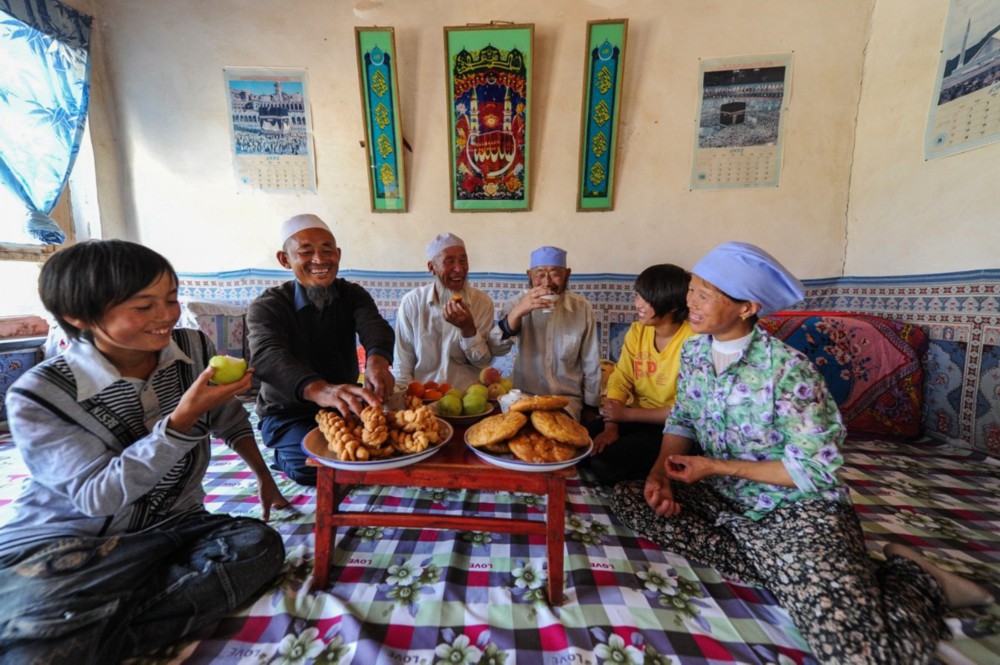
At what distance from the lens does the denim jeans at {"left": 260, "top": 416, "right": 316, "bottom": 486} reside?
205 cm

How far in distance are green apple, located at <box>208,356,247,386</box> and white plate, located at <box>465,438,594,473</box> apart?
0.89 meters

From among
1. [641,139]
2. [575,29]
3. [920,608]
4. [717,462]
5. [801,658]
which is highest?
[575,29]

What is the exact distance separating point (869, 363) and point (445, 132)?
4.33m

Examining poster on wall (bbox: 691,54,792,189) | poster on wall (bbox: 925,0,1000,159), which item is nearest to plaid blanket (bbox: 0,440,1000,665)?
poster on wall (bbox: 925,0,1000,159)

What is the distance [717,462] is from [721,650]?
2.01 feet

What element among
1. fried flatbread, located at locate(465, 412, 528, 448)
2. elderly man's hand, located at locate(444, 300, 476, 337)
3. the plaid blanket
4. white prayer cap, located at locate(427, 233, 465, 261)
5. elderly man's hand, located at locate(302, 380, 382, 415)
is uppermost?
white prayer cap, located at locate(427, 233, 465, 261)

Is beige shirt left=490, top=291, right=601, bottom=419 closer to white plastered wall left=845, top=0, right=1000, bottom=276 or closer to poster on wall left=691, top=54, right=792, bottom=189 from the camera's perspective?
poster on wall left=691, top=54, right=792, bottom=189

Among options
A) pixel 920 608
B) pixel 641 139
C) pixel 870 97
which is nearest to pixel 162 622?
pixel 920 608

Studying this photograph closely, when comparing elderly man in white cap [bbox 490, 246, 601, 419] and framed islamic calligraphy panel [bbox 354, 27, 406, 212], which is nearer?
elderly man in white cap [bbox 490, 246, 601, 419]

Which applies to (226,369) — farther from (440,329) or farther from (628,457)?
(628,457)

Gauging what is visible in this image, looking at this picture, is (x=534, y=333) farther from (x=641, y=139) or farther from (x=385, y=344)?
(x=641, y=139)

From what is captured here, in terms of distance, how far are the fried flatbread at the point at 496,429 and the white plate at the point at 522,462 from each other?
46 mm

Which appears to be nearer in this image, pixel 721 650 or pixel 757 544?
pixel 721 650

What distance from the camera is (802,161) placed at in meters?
3.56
